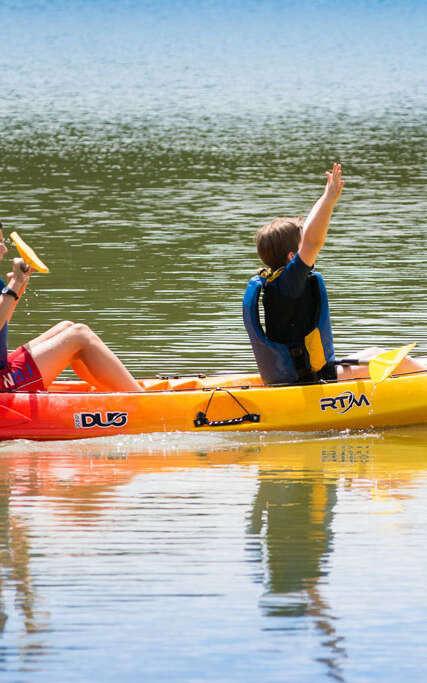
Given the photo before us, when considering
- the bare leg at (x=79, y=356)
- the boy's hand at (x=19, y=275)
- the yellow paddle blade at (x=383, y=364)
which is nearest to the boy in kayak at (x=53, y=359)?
the bare leg at (x=79, y=356)

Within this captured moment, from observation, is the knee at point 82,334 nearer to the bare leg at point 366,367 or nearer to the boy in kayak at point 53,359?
the boy in kayak at point 53,359

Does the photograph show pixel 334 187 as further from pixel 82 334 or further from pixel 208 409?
pixel 82 334

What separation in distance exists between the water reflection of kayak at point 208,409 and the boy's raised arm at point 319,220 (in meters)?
0.96

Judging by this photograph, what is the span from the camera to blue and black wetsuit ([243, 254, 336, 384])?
783cm

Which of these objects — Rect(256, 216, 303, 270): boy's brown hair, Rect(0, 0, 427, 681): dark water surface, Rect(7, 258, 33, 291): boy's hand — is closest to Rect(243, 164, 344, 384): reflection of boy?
Rect(256, 216, 303, 270): boy's brown hair

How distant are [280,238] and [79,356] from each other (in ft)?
4.13

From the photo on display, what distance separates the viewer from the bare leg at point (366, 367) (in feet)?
27.1

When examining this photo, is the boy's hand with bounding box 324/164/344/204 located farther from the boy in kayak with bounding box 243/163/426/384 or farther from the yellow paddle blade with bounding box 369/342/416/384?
the yellow paddle blade with bounding box 369/342/416/384

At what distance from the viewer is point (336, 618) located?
5.07 m

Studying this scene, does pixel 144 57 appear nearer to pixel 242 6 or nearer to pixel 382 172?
pixel 382 172

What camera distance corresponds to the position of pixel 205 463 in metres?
7.51

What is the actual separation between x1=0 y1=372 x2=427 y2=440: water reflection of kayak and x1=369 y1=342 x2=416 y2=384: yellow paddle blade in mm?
162

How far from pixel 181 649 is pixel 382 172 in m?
17.8

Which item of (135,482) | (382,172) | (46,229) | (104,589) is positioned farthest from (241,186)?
(104,589)
